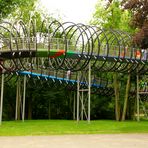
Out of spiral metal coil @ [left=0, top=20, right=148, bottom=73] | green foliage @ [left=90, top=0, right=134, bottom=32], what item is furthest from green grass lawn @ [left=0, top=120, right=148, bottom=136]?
green foliage @ [left=90, top=0, right=134, bottom=32]

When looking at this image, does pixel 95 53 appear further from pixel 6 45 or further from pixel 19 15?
pixel 19 15

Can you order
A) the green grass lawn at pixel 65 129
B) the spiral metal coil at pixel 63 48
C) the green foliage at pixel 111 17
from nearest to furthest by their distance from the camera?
the green grass lawn at pixel 65 129, the spiral metal coil at pixel 63 48, the green foliage at pixel 111 17

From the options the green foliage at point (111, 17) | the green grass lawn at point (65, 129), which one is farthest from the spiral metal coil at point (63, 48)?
the green foliage at point (111, 17)

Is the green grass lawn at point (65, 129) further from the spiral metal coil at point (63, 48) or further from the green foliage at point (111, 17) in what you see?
the green foliage at point (111, 17)

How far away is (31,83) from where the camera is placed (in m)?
41.5

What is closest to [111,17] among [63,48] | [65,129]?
[63,48]

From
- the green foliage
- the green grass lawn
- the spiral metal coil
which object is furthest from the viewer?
the green foliage

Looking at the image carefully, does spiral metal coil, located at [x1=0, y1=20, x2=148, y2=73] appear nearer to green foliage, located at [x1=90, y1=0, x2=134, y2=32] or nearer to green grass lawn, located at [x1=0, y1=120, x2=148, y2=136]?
green grass lawn, located at [x1=0, y1=120, x2=148, y2=136]

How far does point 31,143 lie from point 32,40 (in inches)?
509

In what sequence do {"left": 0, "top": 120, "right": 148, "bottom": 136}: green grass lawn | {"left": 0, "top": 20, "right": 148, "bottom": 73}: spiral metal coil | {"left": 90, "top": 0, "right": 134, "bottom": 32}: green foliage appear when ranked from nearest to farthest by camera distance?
{"left": 0, "top": 120, "right": 148, "bottom": 136}: green grass lawn < {"left": 0, "top": 20, "right": 148, "bottom": 73}: spiral metal coil < {"left": 90, "top": 0, "right": 134, "bottom": 32}: green foliage

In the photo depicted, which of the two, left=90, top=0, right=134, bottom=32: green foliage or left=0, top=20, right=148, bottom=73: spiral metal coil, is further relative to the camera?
left=90, top=0, right=134, bottom=32: green foliage

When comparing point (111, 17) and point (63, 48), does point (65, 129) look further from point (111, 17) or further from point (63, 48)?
point (111, 17)

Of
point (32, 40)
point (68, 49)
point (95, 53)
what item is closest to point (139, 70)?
point (95, 53)

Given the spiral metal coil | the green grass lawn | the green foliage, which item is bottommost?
the green grass lawn
